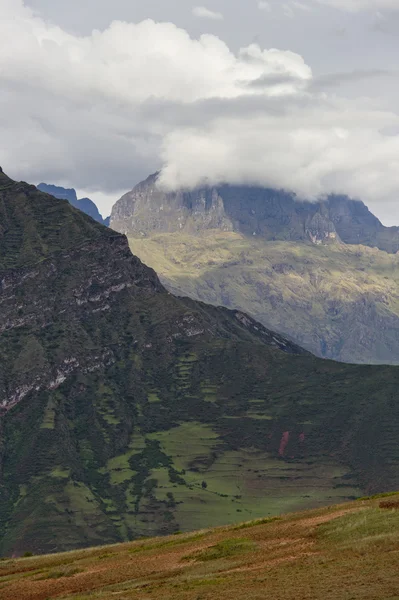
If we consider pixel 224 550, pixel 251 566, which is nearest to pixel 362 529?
pixel 251 566

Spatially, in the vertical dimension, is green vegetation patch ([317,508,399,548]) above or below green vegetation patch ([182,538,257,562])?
above

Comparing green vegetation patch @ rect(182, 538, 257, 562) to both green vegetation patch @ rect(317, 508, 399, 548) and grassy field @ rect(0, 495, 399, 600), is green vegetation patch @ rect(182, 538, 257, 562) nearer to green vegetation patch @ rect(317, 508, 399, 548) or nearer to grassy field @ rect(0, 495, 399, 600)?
grassy field @ rect(0, 495, 399, 600)

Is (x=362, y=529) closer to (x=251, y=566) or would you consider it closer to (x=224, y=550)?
(x=251, y=566)

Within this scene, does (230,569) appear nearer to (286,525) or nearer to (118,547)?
(286,525)

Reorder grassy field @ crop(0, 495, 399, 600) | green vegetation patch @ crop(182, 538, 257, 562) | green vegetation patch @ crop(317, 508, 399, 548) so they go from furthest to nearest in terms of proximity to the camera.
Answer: green vegetation patch @ crop(182, 538, 257, 562)
green vegetation patch @ crop(317, 508, 399, 548)
grassy field @ crop(0, 495, 399, 600)

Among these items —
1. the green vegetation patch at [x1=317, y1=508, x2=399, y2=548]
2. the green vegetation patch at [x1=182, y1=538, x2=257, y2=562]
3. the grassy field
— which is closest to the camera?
the grassy field

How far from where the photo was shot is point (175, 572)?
10019 cm

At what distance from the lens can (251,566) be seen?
95875mm

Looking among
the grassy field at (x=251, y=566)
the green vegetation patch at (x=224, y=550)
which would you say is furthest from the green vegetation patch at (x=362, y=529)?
the green vegetation patch at (x=224, y=550)

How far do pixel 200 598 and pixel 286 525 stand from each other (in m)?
38.6

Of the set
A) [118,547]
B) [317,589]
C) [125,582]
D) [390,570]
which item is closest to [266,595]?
[317,589]

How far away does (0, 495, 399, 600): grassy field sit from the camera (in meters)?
81.0

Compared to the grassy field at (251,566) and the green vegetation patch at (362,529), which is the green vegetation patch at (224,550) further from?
the green vegetation patch at (362,529)

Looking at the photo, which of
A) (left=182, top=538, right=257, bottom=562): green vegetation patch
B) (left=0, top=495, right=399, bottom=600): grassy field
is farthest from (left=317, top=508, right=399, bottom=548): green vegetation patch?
(left=182, top=538, right=257, bottom=562): green vegetation patch
